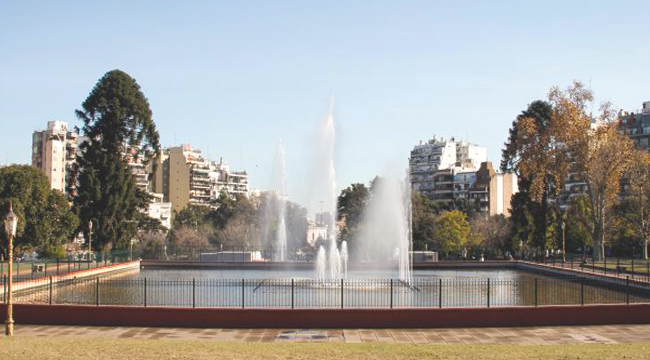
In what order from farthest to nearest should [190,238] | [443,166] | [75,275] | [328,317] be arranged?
1. [443,166]
2. [190,238]
3. [75,275]
4. [328,317]

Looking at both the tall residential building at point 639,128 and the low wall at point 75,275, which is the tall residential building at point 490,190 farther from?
the low wall at point 75,275

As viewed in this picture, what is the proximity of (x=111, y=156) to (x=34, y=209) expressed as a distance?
27.9 feet

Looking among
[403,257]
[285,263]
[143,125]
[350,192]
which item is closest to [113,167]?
[143,125]

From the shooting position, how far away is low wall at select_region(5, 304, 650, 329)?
89.2ft

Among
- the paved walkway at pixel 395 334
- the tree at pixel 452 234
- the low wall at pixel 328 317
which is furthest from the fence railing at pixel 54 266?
the tree at pixel 452 234

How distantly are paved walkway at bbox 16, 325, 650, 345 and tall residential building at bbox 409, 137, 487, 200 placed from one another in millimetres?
122516

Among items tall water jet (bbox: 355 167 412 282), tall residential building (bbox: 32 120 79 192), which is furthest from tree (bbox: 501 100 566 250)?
tall residential building (bbox: 32 120 79 192)

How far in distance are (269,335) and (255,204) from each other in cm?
10060

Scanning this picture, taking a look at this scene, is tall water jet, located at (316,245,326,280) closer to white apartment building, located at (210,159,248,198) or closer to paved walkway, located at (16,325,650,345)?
paved walkway, located at (16,325,650,345)

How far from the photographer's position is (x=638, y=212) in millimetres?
78375

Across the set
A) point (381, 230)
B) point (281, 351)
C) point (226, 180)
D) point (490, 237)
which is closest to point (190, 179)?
point (226, 180)

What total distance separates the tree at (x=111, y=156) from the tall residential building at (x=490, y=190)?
7948 cm

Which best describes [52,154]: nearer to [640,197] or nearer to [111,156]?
[111,156]

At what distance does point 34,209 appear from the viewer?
69.1 metres
